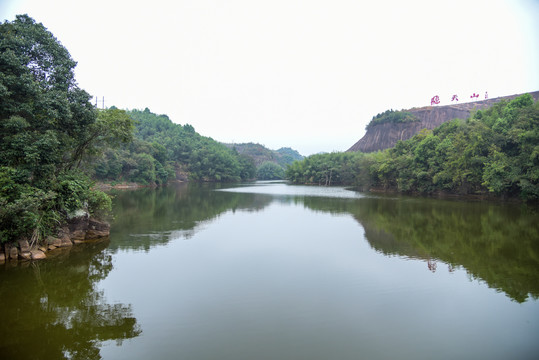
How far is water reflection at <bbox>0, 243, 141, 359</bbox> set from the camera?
484 cm

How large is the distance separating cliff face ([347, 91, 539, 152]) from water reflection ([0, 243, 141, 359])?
64.0 meters

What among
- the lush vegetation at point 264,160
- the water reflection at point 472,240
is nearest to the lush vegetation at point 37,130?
the water reflection at point 472,240

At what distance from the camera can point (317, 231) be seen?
14227 mm

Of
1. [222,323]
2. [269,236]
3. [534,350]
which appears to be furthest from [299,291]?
[269,236]

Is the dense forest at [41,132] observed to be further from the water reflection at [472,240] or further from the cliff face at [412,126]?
the cliff face at [412,126]

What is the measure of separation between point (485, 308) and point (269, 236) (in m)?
8.02

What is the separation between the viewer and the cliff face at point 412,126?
63.1 m

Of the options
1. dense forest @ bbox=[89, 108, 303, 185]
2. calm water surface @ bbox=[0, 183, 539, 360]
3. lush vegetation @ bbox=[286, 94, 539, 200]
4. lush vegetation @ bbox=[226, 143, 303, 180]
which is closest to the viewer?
calm water surface @ bbox=[0, 183, 539, 360]

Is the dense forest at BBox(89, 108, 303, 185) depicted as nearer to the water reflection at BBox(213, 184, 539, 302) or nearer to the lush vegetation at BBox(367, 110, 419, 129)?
the water reflection at BBox(213, 184, 539, 302)

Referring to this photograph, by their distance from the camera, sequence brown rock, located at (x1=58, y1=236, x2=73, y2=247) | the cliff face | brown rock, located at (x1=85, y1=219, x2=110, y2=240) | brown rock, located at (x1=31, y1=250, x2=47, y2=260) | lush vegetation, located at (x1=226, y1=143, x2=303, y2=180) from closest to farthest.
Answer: brown rock, located at (x1=31, y1=250, x2=47, y2=260) → brown rock, located at (x1=58, y1=236, x2=73, y2=247) → brown rock, located at (x1=85, y1=219, x2=110, y2=240) → the cliff face → lush vegetation, located at (x1=226, y1=143, x2=303, y2=180)

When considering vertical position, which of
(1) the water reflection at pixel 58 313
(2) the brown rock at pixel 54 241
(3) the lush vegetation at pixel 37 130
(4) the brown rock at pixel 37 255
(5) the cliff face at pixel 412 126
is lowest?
(1) the water reflection at pixel 58 313

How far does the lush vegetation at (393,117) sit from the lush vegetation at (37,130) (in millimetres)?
→ 67805

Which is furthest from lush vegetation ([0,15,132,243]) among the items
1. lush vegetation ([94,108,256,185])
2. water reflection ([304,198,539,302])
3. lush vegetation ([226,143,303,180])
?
lush vegetation ([226,143,303,180])

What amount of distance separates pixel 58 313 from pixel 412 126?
71842mm
